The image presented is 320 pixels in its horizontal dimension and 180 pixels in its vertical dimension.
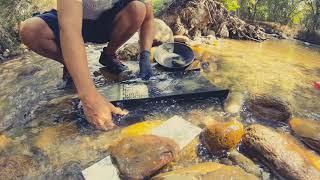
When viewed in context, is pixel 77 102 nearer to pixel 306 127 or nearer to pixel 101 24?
pixel 101 24

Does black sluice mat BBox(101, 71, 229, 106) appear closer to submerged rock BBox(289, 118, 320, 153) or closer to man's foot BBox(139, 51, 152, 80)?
man's foot BBox(139, 51, 152, 80)

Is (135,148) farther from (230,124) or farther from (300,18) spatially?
(300,18)

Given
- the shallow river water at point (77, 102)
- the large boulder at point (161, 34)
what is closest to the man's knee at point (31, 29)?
the shallow river water at point (77, 102)

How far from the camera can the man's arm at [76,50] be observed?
2.42 m

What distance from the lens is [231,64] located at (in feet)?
14.6

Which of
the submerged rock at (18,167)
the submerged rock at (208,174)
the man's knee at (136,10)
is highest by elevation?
the man's knee at (136,10)

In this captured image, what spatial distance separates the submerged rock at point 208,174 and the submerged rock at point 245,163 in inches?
5.6

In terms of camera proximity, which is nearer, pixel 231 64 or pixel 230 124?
pixel 230 124

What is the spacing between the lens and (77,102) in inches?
127

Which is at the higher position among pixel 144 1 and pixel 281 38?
pixel 144 1

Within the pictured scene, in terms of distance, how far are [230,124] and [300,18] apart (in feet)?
17.9

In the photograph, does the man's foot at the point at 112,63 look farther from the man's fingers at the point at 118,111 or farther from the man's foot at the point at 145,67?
the man's fingers at the point at 118,111

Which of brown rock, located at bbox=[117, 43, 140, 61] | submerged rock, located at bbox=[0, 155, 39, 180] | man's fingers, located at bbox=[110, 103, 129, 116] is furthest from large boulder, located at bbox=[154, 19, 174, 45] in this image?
submerged rock, located at bbox=[0, 155, 39, 180]

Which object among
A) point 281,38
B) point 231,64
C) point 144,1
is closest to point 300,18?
point 281,38
